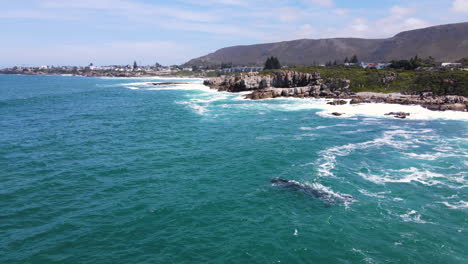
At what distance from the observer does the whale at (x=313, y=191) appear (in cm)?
2723

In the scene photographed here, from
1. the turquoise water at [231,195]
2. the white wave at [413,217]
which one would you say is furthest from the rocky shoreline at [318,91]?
the white wave at [413,217]

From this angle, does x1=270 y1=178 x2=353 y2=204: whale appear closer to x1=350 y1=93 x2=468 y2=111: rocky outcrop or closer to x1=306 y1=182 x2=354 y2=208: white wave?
x1=306 y1=182 x2=354 y2=208: white wave

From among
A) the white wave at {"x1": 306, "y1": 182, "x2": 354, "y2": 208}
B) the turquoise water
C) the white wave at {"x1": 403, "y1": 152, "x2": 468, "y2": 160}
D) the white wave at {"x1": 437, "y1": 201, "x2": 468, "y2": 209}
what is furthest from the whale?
the white wave at {"x1": 403, "y1": 152, "x2": 468, "y2": 160}

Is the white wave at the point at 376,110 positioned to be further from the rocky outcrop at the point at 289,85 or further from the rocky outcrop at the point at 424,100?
the rocky outcrop at the point at 289,85

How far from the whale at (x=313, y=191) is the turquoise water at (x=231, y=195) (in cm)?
71

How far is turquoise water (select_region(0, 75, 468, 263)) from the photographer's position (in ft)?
67.0

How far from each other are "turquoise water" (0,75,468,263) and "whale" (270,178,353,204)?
712mm

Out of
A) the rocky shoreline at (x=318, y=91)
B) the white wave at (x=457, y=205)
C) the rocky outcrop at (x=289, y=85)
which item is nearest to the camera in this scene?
the white wave at (x=457, y=205)

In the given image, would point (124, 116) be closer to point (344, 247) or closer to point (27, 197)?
point (27, 197)

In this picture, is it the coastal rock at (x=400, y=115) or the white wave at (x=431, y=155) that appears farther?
the coastal rock at (x=400, y=115)

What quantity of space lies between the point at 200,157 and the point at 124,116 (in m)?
39.9

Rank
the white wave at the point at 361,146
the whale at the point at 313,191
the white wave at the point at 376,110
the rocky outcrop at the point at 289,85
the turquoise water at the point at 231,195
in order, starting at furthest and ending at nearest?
the rocky outcrop at the point at 289,85 < the white wave at the point at 376,110 < the white wave at the point at 361,146 < the whale at the point at 313,191 < the turquoise water at the point at 231,195

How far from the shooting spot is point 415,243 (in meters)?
20.7

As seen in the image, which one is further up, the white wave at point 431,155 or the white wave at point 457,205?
the white wave at point 431,155
